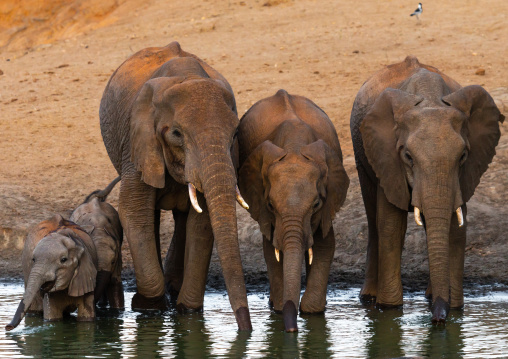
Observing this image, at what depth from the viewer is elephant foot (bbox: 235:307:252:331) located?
8.13m

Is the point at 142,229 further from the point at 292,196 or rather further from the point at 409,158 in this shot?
the point at 409,158

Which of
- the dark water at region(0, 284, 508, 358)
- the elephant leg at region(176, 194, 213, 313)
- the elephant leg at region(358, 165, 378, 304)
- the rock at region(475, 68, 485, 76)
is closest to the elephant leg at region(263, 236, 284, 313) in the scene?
the dark water at region(0, 284, 508, 358)

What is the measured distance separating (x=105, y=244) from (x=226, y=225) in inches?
70.8

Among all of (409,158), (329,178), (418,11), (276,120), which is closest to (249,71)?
(418,11)

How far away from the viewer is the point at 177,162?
8664mm

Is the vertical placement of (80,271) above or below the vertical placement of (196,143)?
below

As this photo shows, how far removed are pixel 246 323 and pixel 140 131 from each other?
177 centimetres

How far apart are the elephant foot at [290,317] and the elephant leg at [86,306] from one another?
1.69 meters

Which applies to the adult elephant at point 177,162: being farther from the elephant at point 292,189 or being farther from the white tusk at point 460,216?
the white tusk at point 460,216

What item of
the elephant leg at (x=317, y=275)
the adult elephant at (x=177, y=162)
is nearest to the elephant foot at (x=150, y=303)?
the adult elephant at (x=177, y=162)

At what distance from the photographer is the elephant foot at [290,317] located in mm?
8148

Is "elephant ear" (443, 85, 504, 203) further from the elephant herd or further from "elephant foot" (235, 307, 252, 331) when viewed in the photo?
"elephant foot" (235, 307, 252, 331)

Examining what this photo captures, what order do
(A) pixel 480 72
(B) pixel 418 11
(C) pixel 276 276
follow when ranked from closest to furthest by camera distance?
1. (C) pixel 276 276
2. (A) pixel 480 72
3. (B) pixel 418 11

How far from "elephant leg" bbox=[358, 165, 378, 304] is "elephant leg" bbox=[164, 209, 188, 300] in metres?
1.68
